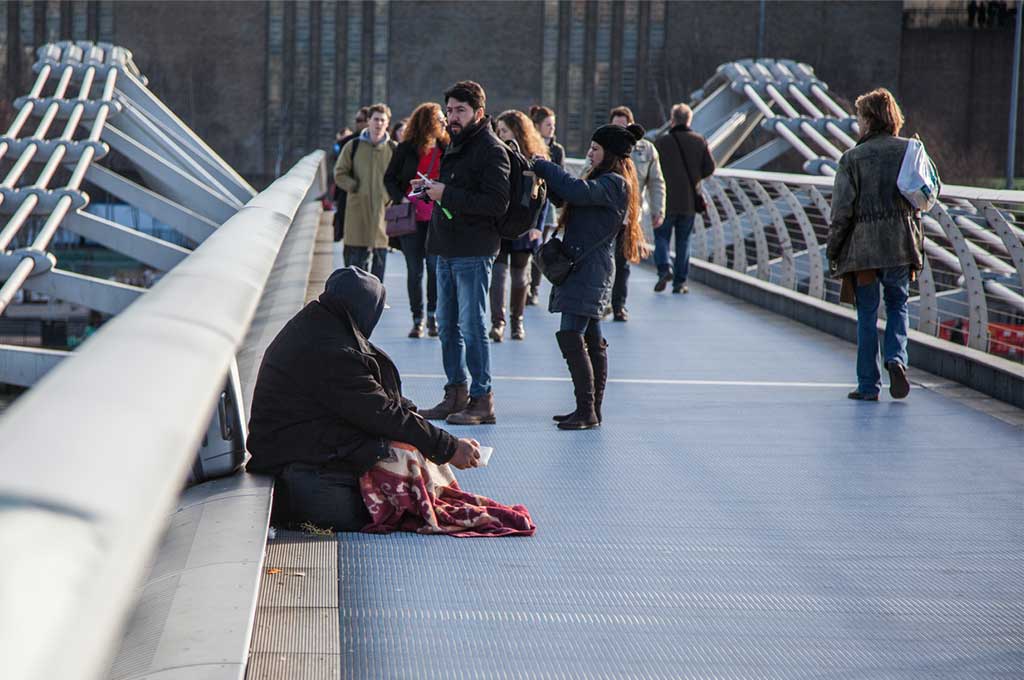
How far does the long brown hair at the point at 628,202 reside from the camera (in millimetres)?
6758

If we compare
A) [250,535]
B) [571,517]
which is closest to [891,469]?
[571,517]

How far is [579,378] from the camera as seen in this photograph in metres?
6.83

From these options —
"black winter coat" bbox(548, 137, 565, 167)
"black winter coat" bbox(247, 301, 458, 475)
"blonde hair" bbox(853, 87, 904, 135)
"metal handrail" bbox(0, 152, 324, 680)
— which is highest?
"blonde hair" bbox(853, 87, 904, 135)

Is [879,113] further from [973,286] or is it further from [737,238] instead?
[737,238]

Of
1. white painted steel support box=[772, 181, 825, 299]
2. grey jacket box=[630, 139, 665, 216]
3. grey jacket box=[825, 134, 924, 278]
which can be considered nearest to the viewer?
grey jacket box=[825, 134, 924, 278]

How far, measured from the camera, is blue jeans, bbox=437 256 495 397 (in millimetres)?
6793

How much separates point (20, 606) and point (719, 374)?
28.0 feet

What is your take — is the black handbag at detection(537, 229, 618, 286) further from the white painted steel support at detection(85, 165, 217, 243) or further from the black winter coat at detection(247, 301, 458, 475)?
the white painted steel support at detection(85, 165, 217, 243)

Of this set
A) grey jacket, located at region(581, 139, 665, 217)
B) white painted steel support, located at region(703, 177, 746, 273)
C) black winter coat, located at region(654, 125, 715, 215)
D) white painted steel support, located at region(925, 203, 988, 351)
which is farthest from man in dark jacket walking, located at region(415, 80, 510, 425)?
white painted steel support, located at region(703, 177, 746, 273)

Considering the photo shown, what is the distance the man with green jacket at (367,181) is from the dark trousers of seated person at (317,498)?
214 inches

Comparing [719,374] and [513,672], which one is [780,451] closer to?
[719,374]

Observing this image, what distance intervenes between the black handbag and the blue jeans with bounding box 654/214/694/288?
264 inches

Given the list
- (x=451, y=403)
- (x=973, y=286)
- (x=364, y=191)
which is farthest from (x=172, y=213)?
(x=973, y=286)

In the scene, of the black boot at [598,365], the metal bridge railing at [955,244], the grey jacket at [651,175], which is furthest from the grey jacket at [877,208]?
the grey jacket at [651,175]
